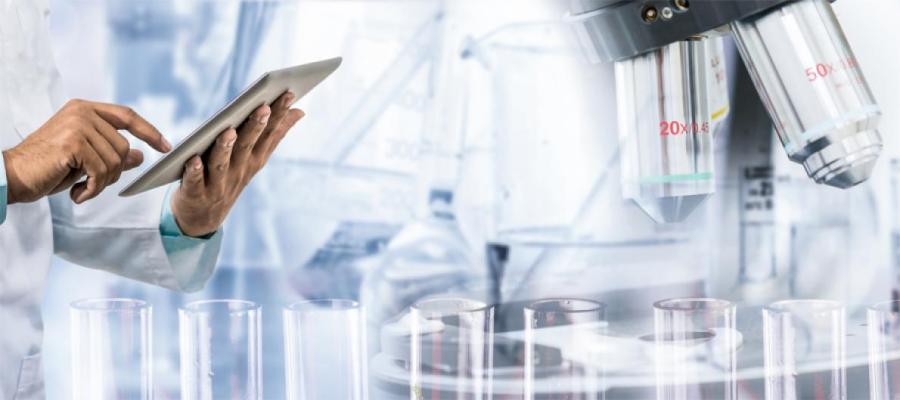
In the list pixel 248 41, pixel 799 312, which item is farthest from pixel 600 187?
pixel 799 312

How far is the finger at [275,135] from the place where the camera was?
47.6 inches

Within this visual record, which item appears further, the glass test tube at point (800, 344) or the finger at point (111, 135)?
the finger at point (111, 135)

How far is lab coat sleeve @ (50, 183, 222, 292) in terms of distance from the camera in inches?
57.6

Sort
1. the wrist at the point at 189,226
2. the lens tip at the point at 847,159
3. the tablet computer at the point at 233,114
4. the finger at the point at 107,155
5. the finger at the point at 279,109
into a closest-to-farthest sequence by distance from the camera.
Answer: the lens tip at the point at 847,159
the tablet computer at the point at 233,114
the finger at the point at 279,109
the finger at the point at 107,155
the wrist at the point at 189,226

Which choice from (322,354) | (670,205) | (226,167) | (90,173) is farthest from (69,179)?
(670,205)

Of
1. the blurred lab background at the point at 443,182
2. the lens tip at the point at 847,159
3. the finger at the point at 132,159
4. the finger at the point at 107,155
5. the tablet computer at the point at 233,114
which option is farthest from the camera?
the blurred lab background at the point at 443,182

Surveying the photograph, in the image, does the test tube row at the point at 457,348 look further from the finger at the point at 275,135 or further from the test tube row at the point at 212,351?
the finger at the point at 275,135

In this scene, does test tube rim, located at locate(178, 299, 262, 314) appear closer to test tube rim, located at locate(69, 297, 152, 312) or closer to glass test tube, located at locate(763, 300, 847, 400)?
test tube rim, located at locate(69, 297, 152, 312)

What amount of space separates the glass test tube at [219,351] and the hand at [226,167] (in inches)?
6.7

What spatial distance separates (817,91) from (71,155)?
768 mm

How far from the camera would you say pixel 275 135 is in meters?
1.22

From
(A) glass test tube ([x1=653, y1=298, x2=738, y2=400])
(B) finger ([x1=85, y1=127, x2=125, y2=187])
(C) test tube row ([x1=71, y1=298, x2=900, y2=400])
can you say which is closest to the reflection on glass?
(C) test tube row ([x1=71, y1=298, x2=900, y2=400])

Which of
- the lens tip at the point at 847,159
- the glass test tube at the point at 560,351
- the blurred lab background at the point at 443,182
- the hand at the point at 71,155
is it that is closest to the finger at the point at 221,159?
the hand at the point at 71,155

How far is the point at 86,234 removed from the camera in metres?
1.51
